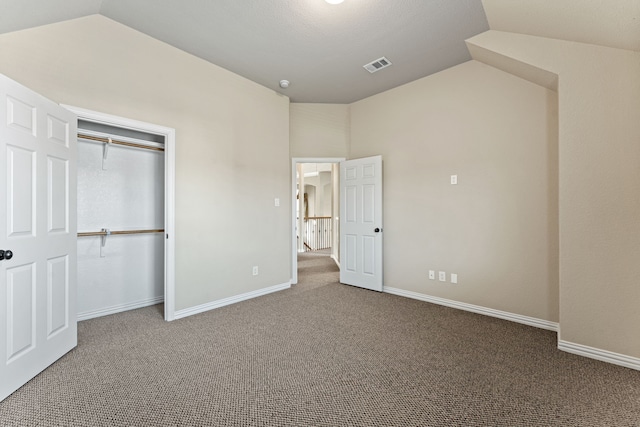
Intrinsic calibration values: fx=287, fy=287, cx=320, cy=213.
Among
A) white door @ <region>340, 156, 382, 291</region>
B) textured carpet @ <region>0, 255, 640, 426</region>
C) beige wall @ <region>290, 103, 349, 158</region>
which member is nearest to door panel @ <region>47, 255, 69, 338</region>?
textured carpet @ <region>0, 255, 640, 426</region>

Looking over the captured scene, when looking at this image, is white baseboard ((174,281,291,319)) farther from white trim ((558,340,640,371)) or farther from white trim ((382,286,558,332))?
white trim ((558,340,640,371))

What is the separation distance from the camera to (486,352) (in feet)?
7.87

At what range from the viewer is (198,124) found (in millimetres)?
3363

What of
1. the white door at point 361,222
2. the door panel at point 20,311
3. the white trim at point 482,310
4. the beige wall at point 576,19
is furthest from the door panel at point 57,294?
the beige wall at point 576,19

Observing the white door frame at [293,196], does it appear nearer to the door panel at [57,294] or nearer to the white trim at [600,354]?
the door panel at [57,294]

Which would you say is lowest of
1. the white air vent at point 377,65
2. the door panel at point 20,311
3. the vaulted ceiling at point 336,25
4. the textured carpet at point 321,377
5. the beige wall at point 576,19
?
the textured carpet at point 321,377

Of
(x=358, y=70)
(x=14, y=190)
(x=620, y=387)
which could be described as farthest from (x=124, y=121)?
(x=620, y=387)

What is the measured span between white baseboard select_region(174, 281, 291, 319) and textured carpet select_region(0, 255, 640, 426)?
0.23 meters

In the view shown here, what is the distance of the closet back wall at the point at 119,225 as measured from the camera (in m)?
3.20

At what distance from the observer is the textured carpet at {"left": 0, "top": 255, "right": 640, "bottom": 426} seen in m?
1.64

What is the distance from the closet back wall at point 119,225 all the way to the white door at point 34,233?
0.89 m

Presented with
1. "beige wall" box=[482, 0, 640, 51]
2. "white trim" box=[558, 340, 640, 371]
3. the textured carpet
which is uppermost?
"beige wall" box=[482, 0, 640, 51]

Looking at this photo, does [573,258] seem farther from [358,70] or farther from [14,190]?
[14,190]

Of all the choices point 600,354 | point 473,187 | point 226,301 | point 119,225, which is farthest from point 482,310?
point 119,225
